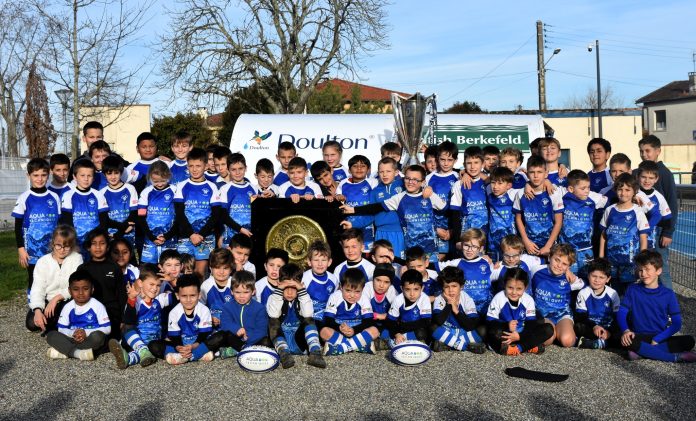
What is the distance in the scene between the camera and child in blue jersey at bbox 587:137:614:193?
802cm

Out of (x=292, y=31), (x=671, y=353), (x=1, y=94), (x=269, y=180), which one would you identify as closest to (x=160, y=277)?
(x=269, y=180)

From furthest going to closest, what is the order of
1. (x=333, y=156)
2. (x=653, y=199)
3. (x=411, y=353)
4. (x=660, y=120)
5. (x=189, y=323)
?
1. (x=660, y=120)
2. (x=333, y=156)
3. (x=653, y=199)
4. (x=189, y=323)
5. (x=411, y=353)

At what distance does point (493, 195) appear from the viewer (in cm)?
789

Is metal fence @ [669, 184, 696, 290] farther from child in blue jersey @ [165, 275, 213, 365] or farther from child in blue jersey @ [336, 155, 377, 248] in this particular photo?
child in blue jersey @ [165, 275, 213, 365]

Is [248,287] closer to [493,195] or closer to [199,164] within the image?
[199,164]

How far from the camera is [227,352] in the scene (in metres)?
6.63

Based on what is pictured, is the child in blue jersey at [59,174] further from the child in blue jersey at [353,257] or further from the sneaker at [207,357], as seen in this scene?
the child in blue jersey at [353,257]

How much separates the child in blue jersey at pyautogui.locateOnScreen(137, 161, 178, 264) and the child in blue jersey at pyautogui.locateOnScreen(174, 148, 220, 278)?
97 millimetres

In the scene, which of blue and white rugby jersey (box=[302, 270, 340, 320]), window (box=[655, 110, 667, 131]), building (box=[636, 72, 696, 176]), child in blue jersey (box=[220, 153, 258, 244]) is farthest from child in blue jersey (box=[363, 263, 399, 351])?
window (box=[655, 110, 667, 131])

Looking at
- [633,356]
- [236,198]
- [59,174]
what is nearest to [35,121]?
[59,174]

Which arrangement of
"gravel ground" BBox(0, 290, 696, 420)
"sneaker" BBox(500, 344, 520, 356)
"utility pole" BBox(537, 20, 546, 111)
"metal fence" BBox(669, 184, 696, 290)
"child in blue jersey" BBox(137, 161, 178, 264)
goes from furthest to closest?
1. "utility pole" BBox(537, 20, 546, 111)
2. "metal fence" BBox(669, 184, 696, 290)
3. "child in blue jersey" BBox(137, 161, 178, 264)
4. "sneaker" BBox(500, 344, 520, 356)
5. "gravel ground" BBox(0, 290, 696, 420)

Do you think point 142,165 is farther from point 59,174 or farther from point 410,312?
point 410,312

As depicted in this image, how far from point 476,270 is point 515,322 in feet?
2.40

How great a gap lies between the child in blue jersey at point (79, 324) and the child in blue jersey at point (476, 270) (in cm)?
343
